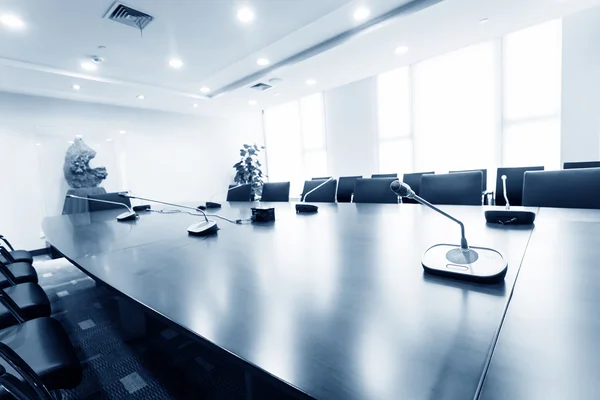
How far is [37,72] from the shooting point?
12.6ft

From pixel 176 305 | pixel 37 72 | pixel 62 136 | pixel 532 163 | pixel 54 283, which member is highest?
pixel 37 72

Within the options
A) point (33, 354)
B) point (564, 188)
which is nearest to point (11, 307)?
point (33, 354)

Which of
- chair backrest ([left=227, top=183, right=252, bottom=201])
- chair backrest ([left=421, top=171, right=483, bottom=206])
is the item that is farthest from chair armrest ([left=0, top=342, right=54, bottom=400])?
chair backrest ([left=227, top=183, right=252, bottom=201])

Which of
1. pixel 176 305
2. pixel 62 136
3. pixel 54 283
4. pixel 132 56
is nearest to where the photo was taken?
pixel 176 305

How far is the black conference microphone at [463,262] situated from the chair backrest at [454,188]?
1.64 meters

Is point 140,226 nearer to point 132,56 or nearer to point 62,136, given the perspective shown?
point 132,56

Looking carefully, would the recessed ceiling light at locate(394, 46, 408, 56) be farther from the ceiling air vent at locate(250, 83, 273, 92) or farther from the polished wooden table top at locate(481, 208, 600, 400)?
the polished wooden table top at locate(481, 208, 600, 400)

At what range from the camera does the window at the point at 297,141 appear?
6941 millimetres

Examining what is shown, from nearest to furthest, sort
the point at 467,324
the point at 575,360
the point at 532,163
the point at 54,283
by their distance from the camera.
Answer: the point at 575,360 < the point at 467,324 < the point at 54,283 < the point at 532,163

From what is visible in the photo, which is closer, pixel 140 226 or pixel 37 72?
pixel 140 226

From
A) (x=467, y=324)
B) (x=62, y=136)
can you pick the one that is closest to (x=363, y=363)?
(x=467, y=324)

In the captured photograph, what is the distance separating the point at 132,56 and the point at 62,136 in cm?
253

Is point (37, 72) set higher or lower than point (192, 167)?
higher

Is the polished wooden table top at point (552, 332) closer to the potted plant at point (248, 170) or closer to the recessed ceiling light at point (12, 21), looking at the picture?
the recessed ceiling light at point (12, 21)
